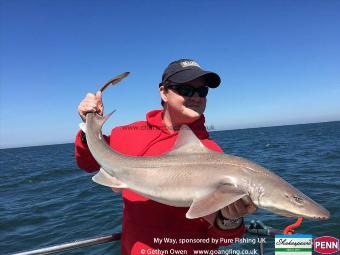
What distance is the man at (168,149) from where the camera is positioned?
3576 mm

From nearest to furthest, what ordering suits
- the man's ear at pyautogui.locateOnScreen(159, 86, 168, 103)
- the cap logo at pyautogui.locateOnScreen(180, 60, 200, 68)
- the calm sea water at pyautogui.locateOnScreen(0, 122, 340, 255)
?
the cap logo at pyautogui.locateOnScreen(180, 60, 200, 68)
the man's ear at pyautogui.locateOnScreen(159, 86, 168, 103)
the calm sea water at pyautogui.locateOnScreen(0, 122, 340, 255)

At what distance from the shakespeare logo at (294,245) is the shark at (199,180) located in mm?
1043

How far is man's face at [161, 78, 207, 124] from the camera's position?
396 cm

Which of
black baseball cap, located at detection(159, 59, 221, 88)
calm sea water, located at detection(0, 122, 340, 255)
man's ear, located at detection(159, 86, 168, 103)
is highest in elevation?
black baseball cap, located at detection(159, 59, 221, 88)

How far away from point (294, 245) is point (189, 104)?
2093 mm

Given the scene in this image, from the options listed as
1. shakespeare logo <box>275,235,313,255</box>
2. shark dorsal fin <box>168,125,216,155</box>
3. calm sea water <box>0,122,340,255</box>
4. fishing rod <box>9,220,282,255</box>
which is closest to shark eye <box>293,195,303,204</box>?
shark dorsal fin <box>168,125,216,155</box>

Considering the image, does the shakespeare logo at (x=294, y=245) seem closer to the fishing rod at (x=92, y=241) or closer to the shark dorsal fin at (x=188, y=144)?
the fishing rod at (x=92, y=241)

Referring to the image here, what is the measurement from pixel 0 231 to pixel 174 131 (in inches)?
448

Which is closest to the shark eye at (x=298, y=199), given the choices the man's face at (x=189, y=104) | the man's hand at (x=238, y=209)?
the man's hand at (x=238, y=209)

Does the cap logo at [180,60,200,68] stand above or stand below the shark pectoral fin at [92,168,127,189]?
above

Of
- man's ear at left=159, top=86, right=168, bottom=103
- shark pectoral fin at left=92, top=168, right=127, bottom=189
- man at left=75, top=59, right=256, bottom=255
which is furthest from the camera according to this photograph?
man's ear at left=159, top=86, right=168, bottom=103

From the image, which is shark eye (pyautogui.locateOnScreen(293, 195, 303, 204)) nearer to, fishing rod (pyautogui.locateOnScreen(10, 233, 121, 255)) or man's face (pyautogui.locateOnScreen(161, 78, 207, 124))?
man's face (pyautogui.locateOnScreen(161, 78, 207, 124))

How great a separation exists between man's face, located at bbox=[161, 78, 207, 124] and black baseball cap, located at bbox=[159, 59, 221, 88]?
10 centimetres

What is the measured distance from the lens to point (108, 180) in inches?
152
